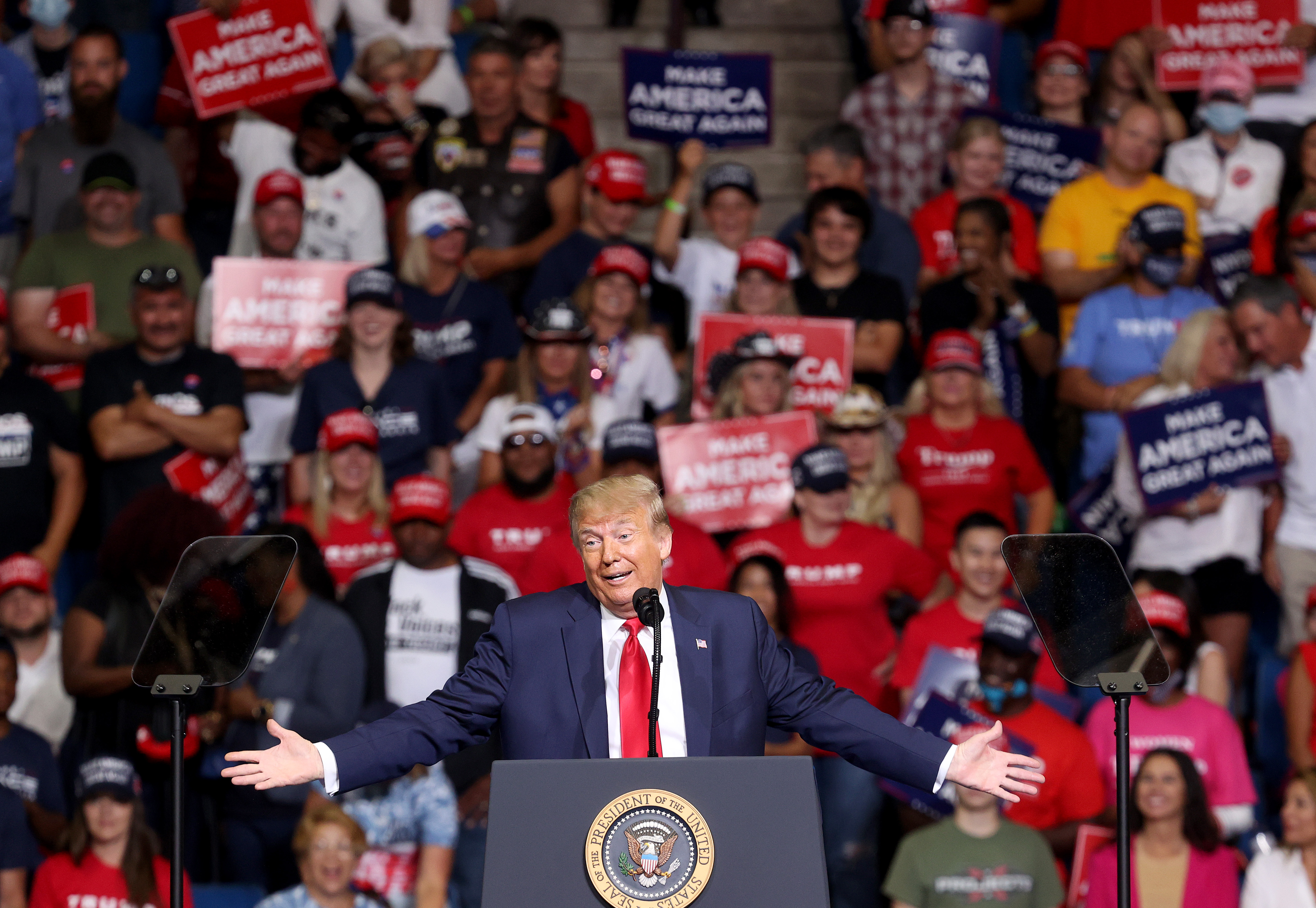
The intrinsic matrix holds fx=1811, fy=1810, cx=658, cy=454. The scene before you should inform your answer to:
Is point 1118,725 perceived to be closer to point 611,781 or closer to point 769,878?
point 769,878

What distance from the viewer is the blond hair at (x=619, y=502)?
334 centimetres

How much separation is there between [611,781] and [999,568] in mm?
4067

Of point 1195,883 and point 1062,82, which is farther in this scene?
point 1062,82

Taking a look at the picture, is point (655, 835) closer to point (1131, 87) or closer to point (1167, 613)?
point (1167, 613)

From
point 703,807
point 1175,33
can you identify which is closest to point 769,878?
point 703,807

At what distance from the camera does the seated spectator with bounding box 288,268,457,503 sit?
24.0ft

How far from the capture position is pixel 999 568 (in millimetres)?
6715

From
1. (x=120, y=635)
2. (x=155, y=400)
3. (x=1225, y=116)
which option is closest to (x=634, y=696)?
(x=120, y=635)

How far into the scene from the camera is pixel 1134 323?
792 centimetres

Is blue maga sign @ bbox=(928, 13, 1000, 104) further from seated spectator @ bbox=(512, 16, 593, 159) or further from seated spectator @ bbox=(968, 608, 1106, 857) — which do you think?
seated spectator @ bbox=(968, 608, 1106, 857)

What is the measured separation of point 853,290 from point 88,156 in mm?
3492

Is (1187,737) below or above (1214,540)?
below

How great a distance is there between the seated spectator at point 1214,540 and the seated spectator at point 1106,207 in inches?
43.1

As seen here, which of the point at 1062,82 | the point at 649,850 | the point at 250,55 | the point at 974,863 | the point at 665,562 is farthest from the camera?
the point at 1062,82
